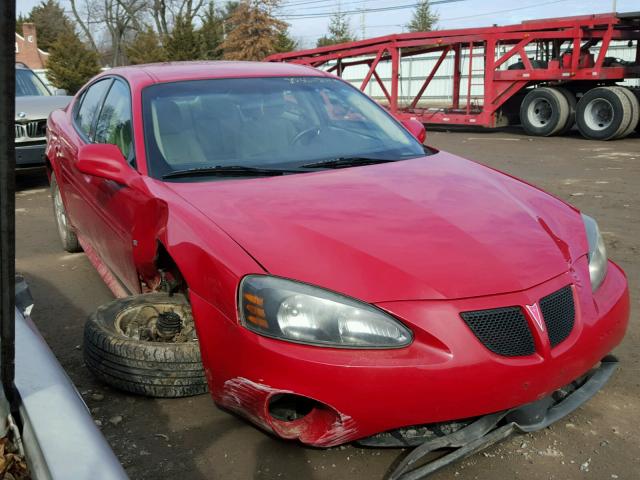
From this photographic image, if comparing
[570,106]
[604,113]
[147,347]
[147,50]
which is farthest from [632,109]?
[147,50]

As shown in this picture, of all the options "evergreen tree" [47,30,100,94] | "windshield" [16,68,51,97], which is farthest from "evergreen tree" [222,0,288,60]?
"windshield" [16,68,51,97]

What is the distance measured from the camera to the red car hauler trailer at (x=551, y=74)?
1312 centimetres

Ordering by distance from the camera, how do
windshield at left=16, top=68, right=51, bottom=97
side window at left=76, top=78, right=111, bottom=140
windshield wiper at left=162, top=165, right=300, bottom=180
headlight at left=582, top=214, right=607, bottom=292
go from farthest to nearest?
1. windshield at left=16, top=68, right=51, bottom=97
2. side window at left=76, top=78, right=111, bottom=140
3. windshield wiper at left=162, top=165, right=300, bottom=180
4. headlight at left=582, top=214, right=607, bottom=292

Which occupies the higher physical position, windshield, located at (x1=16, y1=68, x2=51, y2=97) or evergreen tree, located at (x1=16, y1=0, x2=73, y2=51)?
evergreen tree, located at (x1=16, y1=0, x2=73, y2=51)

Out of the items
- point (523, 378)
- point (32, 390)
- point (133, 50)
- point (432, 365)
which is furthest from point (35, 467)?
point (133, 50)

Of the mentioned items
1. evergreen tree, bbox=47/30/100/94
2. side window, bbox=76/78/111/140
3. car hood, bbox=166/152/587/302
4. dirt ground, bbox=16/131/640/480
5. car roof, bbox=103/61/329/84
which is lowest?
dirt ground, bbox=16/131/640/480

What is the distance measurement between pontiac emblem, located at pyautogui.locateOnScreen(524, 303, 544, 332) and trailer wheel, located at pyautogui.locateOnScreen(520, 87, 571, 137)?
1279 cm

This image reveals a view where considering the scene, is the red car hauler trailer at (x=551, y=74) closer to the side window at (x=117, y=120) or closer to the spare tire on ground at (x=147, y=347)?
the side window at (x=117, y=120)

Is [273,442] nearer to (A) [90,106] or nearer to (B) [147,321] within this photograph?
(B) [147,321]

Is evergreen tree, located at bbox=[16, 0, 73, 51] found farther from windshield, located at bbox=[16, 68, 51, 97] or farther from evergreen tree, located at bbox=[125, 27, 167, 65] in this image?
windshield, located at bbox=[16, 68, 51, 97]

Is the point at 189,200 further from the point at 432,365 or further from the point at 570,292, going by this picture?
the point at 570,292

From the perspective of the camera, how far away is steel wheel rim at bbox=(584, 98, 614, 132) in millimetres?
13125

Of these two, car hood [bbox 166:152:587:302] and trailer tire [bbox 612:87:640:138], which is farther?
trailer tire [bbox 612:87:640:138]

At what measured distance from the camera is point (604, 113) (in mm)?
13297
